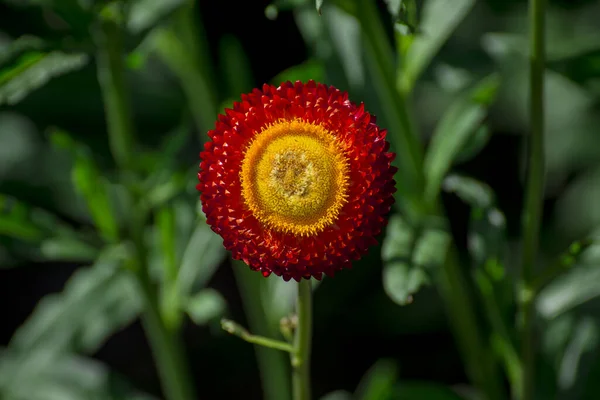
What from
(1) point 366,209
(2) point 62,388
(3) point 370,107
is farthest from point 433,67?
(2) point 62,388

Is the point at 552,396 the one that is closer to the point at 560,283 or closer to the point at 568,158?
the point at 560,283

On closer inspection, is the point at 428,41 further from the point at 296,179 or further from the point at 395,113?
the point at 296,179

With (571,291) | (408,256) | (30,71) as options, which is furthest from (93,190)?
(571,291)

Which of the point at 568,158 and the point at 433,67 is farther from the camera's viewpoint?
the point at 568,158

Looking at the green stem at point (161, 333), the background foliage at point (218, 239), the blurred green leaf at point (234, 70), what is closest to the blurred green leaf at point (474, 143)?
the background foliage at point (218, 239)

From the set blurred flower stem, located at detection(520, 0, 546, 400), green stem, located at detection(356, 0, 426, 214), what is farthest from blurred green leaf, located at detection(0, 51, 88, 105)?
blurred flower stem, located at detection(520, 0, 546, 400)

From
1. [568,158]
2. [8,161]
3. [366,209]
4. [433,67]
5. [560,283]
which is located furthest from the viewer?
[8,161]
